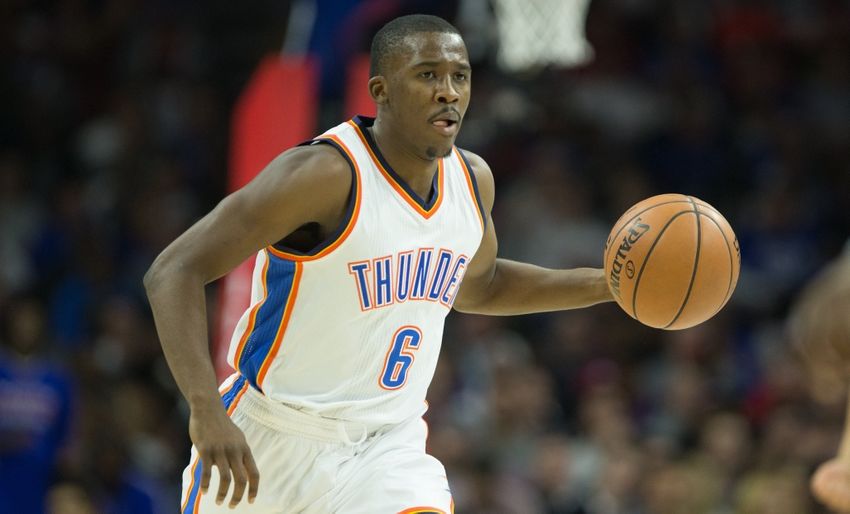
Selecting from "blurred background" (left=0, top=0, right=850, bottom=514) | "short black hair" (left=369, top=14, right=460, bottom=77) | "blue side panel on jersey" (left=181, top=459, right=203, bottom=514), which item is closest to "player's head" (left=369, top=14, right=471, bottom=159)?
"short black hair" (left=369, top=14, right=460, bottom=77)

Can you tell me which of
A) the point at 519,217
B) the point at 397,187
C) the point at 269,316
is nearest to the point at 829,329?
the point at 397,187

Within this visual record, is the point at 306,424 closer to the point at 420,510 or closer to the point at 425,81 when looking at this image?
the point at 420,510

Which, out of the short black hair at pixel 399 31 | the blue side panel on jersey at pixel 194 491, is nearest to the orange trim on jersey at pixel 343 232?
the short black hair at pixel 399 31

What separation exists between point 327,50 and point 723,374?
3.43 meters

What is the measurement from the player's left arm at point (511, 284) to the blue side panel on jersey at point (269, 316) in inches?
35.0

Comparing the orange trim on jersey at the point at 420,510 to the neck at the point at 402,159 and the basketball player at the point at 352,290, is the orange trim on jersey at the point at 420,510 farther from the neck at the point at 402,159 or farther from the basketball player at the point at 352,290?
the neck at the point at 402,159

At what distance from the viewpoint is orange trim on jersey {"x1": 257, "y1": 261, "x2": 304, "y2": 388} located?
4.45 metres

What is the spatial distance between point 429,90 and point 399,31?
24cm

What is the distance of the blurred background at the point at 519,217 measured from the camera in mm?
8344

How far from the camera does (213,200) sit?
37.9 feet

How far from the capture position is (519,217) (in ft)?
33.9

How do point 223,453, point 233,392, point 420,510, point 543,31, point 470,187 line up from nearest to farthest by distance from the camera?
point 223,453 → point 420,510 → point 233,392 → point 470,187 → point 543,31

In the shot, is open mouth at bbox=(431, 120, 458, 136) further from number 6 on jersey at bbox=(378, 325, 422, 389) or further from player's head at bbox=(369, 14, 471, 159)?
number 6 on jersey at bbox=(378, 325, 422, 389)

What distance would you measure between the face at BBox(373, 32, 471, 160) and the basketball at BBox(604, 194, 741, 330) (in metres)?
0.73
